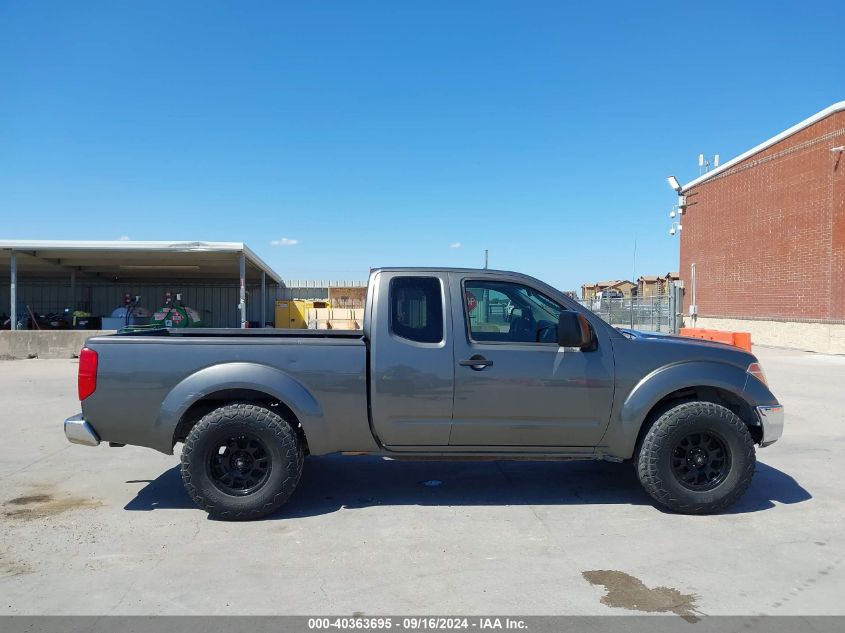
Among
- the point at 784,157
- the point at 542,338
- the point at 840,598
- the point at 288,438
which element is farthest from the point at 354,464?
the point at 784,157

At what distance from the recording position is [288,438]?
4508mm

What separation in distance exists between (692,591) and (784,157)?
22.9m

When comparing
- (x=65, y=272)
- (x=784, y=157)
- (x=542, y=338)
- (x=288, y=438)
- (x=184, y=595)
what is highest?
(x=784, y=157)

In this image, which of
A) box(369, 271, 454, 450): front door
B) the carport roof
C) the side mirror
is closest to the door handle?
box(369, 271, 454, 450): front door

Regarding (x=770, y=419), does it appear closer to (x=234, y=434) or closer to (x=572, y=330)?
(x=572, y=330)

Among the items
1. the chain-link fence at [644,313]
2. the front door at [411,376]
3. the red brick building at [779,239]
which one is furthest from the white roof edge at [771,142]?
the front door at [411,376]

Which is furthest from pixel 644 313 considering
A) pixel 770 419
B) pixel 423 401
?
pixel 423 401

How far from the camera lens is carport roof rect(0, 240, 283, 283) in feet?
55.9

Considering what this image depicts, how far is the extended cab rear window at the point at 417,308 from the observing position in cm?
472

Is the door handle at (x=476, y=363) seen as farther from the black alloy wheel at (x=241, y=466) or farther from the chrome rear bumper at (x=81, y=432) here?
→ the chrome rear bumper at (x=81, y=432)

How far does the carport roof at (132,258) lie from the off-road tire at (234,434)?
13.2 metres

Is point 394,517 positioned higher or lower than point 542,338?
lower
